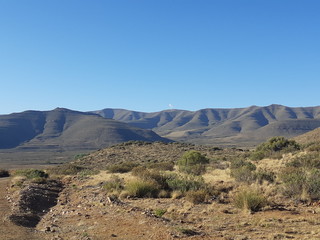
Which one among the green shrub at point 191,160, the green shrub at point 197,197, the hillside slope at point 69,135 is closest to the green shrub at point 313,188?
the green shrub at point 197,197

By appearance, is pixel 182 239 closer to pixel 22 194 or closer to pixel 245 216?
pixel 245 216

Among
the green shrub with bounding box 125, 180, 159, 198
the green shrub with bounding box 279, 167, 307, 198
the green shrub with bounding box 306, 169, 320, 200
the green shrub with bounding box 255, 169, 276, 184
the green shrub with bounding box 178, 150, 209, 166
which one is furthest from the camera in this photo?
the green shrub with bounding box 178, 150, 209, 166

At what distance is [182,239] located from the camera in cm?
1006

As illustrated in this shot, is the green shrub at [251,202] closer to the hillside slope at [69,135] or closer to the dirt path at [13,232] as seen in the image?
the dirt path at [13,232]

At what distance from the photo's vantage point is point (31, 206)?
16078 mm

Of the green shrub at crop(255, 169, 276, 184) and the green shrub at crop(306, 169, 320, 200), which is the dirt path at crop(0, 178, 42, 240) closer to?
the green shrub at crop(306, 169, 320, 200)

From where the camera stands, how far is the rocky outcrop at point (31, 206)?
13055 mm

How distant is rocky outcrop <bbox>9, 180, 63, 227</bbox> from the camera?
1305 cm

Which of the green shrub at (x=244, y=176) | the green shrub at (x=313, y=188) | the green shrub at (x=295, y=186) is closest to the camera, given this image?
the green shrub at (x=313, y=188)

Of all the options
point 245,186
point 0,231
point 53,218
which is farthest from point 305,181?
point 0,231

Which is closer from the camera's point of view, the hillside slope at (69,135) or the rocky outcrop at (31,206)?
the rocky outcrop at (31,206)

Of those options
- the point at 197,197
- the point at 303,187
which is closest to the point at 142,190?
the point at 197,197

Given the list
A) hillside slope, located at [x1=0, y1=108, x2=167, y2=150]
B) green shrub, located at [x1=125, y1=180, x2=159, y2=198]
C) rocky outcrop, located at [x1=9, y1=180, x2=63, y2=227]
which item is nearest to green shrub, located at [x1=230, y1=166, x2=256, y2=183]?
green shrub, located at [x1=125, y1=180, x2=159, y2=198]

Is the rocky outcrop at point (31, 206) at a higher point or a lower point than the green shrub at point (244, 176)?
lower
